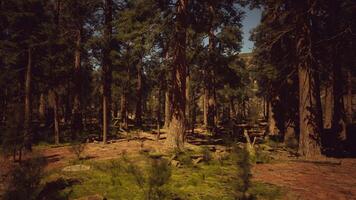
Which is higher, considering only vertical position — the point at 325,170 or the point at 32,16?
the point at 32,16

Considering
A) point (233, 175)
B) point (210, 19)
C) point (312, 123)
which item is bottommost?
point (233, 175)

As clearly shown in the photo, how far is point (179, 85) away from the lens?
14102 mm

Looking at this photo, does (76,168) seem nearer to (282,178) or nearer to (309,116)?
(282,178)

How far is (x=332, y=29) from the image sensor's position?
556 inches

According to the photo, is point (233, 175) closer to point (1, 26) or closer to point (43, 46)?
point (43, 46)

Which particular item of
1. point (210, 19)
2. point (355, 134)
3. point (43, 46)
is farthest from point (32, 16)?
point (355, 134)

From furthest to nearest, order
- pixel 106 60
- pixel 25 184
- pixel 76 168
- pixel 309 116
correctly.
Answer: pixel 106 60 → pixel 309 116 → pixel 76 168 → pixel 25 184

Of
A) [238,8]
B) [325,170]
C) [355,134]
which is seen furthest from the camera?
[355,134]

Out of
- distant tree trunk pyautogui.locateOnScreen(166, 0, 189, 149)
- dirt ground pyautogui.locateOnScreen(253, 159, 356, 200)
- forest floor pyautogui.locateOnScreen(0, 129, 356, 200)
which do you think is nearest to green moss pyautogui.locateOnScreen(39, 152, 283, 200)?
forest floor pyautogui.locateOnScreen(0, 129, 356, 200)

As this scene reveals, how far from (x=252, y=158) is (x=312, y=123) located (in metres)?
2.71

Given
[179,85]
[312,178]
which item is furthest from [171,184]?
[179,85]

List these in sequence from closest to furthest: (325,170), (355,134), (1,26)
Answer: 1. (325,170)
2. (355,134)
3. (1,26)

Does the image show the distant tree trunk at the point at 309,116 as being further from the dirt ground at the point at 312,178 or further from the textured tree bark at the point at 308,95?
the dirt ground at the point at 312,178

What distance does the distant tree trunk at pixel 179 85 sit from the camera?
13.7 metres
